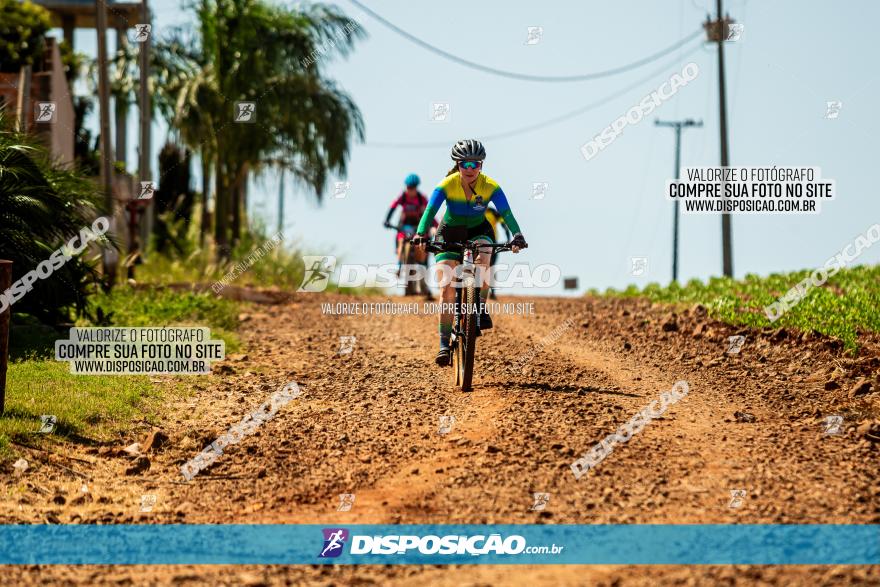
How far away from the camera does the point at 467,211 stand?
429 inches

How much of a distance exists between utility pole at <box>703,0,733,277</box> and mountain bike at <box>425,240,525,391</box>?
2071cm

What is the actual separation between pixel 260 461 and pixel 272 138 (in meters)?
23.9

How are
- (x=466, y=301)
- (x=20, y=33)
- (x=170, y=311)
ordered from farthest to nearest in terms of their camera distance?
(x=20, y=33)
(x=170, y=311)
(x=466, y=301)

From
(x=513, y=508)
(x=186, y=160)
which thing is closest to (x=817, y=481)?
(x=513, y=508)

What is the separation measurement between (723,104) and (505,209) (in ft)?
71.6

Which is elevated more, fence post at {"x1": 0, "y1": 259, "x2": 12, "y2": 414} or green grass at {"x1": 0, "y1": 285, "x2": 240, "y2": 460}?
fence post at {"x1": 0, "y1": 259, "x2": 12, "y2": 414}

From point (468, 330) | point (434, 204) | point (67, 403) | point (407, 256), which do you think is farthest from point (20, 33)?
point (468, 330)

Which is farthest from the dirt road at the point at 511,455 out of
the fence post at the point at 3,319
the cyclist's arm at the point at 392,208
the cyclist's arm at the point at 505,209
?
the cyclist's arm at the point at 392,208

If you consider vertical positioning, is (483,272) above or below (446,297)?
above

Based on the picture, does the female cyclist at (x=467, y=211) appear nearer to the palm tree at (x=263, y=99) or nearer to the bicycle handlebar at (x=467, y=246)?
the bicycle handlebar at (x=467, y=246)

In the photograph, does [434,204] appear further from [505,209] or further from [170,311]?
[170,311]

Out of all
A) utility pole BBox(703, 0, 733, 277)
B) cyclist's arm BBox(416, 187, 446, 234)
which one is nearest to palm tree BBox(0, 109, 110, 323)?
cyclist's arm BBox(416, 187, 446, 234)

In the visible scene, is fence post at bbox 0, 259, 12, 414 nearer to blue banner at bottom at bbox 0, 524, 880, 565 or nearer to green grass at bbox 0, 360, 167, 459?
green grass at bbox 0, 360, 167, 459

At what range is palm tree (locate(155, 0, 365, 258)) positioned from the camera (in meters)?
31.0
